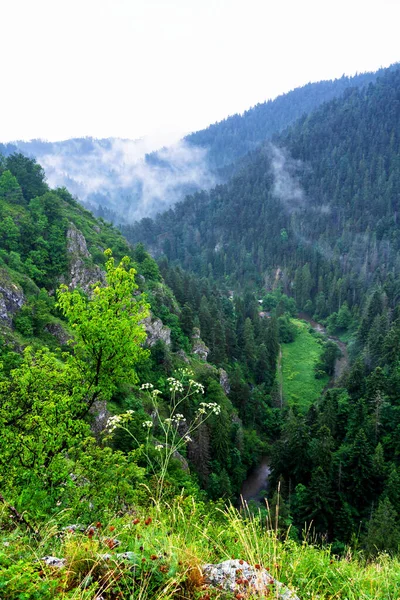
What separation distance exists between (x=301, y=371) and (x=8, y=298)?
74.2 meters

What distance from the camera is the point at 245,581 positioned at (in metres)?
4.78

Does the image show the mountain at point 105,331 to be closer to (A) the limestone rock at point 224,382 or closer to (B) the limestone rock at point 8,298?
(B) the limestone rock at point 8,298

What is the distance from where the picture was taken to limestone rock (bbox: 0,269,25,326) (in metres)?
33.8

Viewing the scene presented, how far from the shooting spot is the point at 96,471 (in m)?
11.5

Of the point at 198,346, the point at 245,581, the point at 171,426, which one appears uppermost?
the point at 245,581

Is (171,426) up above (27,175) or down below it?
below

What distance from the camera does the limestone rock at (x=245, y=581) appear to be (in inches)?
183

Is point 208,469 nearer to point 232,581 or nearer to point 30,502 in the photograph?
point 30,502

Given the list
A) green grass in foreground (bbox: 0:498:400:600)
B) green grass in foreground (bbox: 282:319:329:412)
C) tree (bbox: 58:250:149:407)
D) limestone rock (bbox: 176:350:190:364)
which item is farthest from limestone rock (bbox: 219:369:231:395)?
green grass in foreground (bbox: 0:498:400:600)

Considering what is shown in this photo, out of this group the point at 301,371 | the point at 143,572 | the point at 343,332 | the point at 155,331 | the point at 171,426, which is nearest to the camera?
the point at 143,572

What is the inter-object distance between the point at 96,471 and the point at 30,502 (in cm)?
230

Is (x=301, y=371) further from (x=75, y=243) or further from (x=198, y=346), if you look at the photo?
(x=75, y=243)

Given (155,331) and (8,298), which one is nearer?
(8,298)

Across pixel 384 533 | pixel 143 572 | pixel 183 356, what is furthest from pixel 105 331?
pixel 183 356
